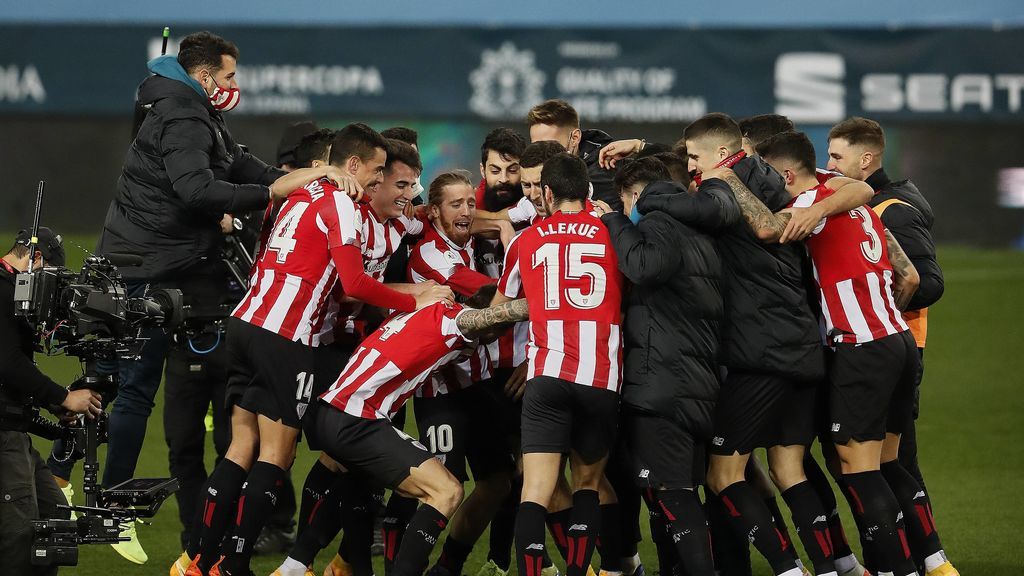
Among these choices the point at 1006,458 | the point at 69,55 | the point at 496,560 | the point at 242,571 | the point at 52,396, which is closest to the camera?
the point at 52,396

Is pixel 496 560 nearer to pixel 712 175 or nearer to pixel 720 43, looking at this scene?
pixel 712 175

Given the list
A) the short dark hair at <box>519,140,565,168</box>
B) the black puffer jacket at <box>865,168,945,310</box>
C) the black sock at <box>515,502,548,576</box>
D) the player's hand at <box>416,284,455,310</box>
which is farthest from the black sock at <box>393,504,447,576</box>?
the black puffer jacket at <box>865,168,945,310</box>

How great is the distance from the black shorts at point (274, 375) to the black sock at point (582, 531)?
1296mm

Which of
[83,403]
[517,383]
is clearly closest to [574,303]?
[517,383]

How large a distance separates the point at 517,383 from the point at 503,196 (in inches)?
48.0

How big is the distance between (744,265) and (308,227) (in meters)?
1.91


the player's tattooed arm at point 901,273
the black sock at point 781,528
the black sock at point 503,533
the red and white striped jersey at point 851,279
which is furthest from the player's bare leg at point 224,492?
the player's tattooed arm at point 901,273

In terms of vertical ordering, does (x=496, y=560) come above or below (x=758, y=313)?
below

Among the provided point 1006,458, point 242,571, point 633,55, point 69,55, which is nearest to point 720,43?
point 633,55

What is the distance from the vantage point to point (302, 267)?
230 inches

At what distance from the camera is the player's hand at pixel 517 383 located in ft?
19.6

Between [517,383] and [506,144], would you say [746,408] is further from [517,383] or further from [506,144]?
[506,144]

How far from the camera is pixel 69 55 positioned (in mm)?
23734

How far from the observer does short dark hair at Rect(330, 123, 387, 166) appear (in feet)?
19.8
